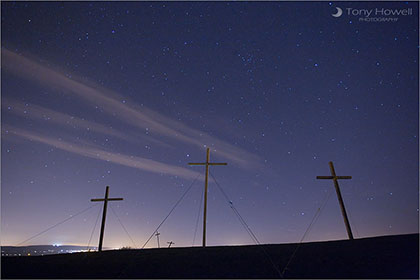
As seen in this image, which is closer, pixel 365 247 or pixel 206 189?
pixel 365 247

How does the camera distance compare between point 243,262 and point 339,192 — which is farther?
point 339,192

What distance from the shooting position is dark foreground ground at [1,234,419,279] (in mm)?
8391

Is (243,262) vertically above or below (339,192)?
below

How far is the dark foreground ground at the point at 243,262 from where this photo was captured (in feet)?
27.5

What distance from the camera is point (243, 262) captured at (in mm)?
9789

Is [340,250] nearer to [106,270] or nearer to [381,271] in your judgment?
[381,271]

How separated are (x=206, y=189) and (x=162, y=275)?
720cm

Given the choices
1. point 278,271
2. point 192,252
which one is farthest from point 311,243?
point 192,252

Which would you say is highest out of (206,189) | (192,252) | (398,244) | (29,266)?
(206,189)

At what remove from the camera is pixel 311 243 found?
11508 mm

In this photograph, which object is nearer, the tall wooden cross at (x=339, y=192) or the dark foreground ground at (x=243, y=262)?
the dark foreground ground at (x=243, y=262)

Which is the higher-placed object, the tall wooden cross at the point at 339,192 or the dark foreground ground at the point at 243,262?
the tall wooden cross at the point at 339,192

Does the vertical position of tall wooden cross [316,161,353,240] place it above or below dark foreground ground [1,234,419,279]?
above

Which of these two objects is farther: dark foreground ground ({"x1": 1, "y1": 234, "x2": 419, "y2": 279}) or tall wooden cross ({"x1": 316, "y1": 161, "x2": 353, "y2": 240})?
tall wooden cross ({"x1": 316, "y1": 161, "x2": 353, "y2": 240})
